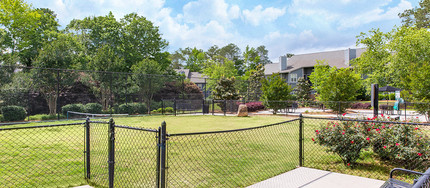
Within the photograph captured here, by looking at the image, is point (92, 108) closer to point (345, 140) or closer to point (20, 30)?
point (20, 30)

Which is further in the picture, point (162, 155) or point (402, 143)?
point (402, 143)

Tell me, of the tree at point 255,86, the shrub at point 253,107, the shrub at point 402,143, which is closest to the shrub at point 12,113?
the shrub at point 253,107

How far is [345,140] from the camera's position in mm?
4980

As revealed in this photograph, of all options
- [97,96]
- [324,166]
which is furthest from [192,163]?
[97,96]

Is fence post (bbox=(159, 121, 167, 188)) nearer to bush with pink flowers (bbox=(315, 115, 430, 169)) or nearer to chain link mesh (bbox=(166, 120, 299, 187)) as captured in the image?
chain link mesh (bbox=(166, 120, 299, 187))

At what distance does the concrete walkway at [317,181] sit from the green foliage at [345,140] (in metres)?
0.60

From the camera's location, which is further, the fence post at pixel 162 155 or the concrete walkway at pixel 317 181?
the concrete walkway at pixel 317 181

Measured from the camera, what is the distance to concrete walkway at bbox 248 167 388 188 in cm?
407

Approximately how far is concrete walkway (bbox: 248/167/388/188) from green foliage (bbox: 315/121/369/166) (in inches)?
23.5

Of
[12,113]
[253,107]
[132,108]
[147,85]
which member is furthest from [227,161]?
[147,85]

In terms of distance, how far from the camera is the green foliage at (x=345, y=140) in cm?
491

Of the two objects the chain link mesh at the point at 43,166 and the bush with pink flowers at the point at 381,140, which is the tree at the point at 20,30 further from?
the bush with pink flowers at the point at 381,140

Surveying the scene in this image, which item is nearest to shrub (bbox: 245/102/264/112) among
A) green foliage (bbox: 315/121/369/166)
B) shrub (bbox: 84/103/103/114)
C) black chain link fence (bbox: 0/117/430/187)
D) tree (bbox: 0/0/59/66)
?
shrub (bbox: 84/103/103/114)

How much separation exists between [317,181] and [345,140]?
120 centimetres
